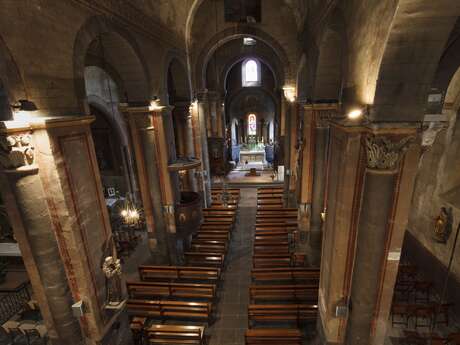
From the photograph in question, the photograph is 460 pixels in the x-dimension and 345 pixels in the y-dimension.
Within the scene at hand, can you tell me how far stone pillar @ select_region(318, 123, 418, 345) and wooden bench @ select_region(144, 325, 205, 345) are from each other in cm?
327

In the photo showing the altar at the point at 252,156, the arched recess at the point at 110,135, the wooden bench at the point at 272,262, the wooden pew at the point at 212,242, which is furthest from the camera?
the altar at the point at 252,156

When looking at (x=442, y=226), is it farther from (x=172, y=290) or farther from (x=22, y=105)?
(x=22, y=105)

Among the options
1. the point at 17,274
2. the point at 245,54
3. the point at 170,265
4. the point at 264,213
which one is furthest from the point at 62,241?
the point at 245,54

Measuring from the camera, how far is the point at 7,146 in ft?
12.6

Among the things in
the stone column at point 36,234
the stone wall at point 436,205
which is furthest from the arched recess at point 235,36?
the stone column at point 36,234

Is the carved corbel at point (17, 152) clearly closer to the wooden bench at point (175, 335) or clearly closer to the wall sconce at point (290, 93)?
the wooden bench at point (175, 335)

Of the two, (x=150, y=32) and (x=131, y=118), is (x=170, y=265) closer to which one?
(x=131, y=118)

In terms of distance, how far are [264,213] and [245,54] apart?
1231cm

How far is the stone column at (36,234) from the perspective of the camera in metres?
3.99

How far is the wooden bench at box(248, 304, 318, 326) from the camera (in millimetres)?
7273

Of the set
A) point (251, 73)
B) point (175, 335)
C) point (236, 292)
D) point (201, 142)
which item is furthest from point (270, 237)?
point (251, 73)

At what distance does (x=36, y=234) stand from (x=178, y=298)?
556 cm

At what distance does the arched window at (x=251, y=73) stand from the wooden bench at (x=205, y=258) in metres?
18.1

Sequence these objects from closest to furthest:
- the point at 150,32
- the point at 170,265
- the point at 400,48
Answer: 1. the point at 400,48
2. the point at 150,32
3. the point at 170,265
